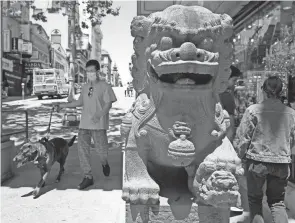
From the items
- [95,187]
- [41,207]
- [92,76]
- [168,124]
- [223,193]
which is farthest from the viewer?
[95,187]

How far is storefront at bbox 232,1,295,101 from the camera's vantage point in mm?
4730

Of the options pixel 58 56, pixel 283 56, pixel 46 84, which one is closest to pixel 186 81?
pixel 283 56

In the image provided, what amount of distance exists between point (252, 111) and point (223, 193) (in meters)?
1.00

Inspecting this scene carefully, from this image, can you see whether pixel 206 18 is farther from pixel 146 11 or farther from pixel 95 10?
pixel 95 10

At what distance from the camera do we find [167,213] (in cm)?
199

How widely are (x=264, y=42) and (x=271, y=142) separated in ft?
12.7

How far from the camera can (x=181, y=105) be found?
1973mm

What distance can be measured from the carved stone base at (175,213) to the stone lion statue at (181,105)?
79 millimetres

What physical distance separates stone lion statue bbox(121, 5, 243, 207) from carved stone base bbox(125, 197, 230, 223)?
0.08 meters

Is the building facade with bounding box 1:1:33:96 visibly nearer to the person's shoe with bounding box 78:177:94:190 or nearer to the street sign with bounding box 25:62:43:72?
the street sign with bounding box 25:62:43:72

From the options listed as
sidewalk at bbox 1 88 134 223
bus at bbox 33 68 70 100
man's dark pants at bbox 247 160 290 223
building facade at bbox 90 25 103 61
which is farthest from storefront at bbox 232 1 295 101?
building facade at bbox 90 25 103 61

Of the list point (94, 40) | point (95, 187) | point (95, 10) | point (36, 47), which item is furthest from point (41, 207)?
point (94, 40)

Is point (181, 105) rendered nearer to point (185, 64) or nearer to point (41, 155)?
point (185, 64)

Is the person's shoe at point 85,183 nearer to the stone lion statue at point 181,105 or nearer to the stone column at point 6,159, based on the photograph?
the stone column at point 6,159
